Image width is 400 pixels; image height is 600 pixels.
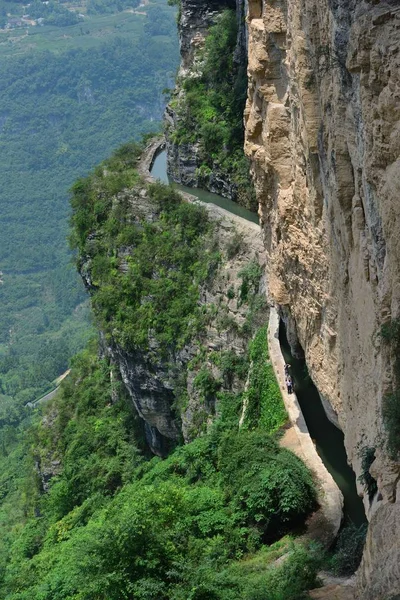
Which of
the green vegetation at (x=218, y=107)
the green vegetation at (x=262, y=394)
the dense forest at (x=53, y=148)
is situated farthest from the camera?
the dense forest at (x=53, y=148)

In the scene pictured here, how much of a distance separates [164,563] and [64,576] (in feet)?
14.7

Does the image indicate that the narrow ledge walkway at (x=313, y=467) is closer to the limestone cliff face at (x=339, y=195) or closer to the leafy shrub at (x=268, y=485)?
the leafy shrub at (x=268, y=485)

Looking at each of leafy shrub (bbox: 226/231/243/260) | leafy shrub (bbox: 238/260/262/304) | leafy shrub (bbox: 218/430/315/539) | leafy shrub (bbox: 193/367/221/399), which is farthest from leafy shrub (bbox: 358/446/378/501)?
leafy shrub (bbox: 226/231/243/260)

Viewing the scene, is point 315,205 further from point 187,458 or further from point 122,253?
point 122,253

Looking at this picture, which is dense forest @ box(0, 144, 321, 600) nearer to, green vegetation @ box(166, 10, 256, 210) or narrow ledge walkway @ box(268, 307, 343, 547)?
narrow ledge walkway @ box(268, 307, 343, 547)

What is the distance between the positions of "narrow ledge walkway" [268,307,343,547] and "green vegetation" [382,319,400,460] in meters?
5.82

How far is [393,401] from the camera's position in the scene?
12.4 m

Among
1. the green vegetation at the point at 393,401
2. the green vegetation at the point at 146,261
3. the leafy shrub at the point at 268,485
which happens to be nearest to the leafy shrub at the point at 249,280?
the green vegetation at the point at 146,261

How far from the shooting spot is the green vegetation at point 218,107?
115 feet

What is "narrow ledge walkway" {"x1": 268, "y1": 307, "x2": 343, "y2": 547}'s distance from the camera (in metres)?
18.5

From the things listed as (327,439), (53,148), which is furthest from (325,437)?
(53,148)

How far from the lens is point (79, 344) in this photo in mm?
94125

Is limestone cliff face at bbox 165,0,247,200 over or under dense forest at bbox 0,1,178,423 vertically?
over

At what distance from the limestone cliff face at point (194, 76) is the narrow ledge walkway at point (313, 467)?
1267 centimetres
